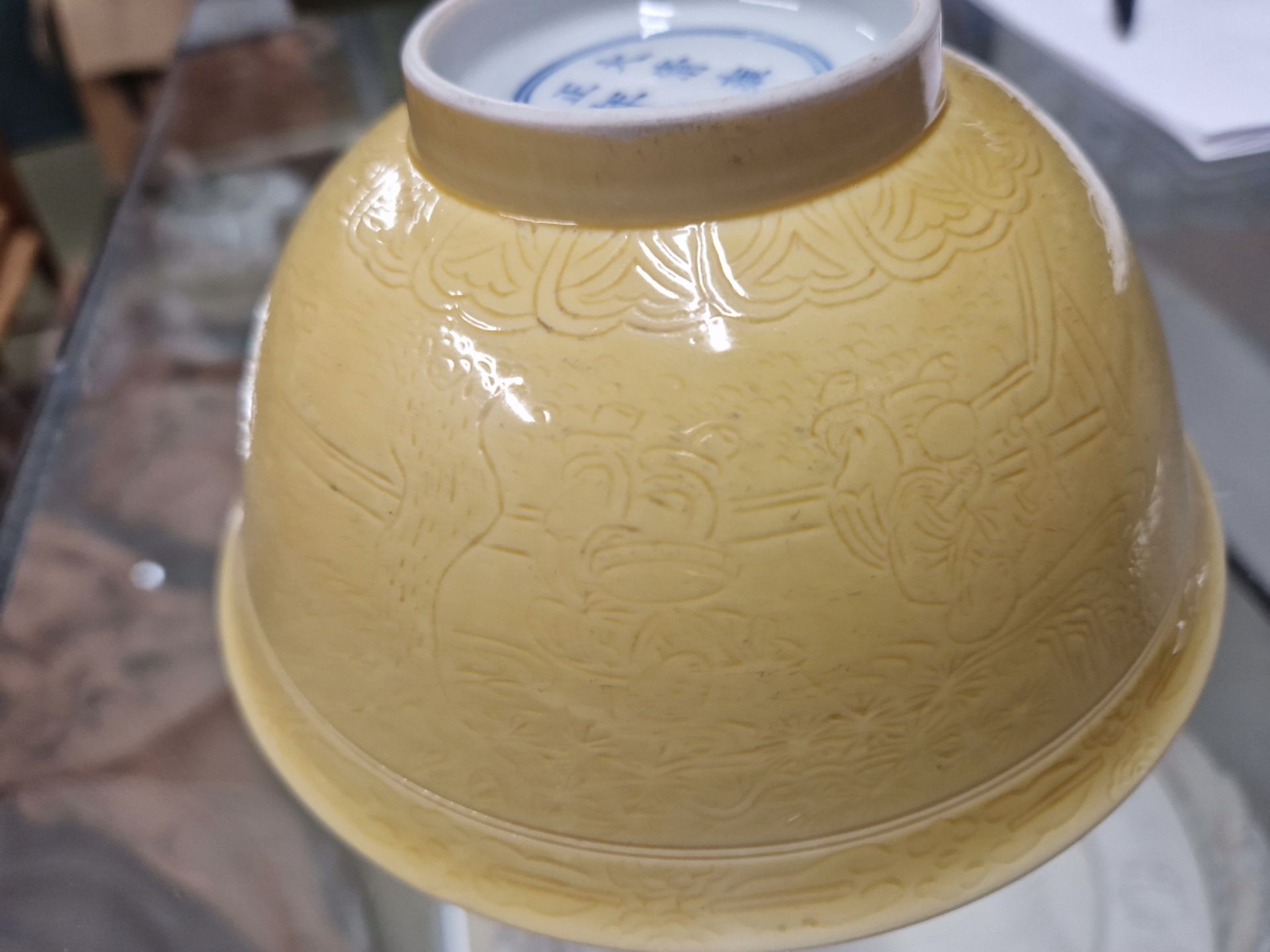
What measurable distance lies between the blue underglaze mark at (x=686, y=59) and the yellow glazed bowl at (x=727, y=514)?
5 centimetres

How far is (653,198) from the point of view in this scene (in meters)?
0.42

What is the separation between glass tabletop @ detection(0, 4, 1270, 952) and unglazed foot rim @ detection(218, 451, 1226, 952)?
254 millimetres

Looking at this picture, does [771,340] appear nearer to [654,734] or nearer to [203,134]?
[654,734]

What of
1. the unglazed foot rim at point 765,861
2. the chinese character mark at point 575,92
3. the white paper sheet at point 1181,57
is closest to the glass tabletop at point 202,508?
the white paper sheet at point 1181,57

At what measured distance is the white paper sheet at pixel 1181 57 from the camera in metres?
1.05

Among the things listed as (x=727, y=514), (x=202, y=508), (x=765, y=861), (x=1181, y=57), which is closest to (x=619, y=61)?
(x=727, y=514)

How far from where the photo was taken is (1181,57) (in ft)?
3.80

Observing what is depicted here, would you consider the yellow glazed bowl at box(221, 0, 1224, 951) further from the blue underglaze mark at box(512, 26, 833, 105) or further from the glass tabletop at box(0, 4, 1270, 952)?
the glass tabletop at box(0, 4, 1270, 952)

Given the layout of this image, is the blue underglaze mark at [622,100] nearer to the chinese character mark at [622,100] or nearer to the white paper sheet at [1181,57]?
the chinese character mark at [622,100]

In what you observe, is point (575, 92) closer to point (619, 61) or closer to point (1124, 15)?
point (619, 61)

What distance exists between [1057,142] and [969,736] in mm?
276

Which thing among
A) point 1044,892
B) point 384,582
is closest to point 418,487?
point 384,582

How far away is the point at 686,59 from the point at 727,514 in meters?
0.25

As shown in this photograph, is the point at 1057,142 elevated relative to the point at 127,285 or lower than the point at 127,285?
elevated
